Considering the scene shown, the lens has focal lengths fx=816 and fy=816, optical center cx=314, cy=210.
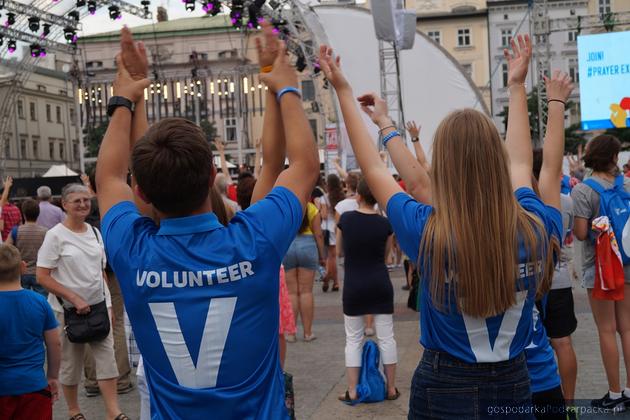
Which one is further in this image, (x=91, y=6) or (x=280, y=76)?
(x=91, y=6)

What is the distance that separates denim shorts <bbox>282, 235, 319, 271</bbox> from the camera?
9.45m

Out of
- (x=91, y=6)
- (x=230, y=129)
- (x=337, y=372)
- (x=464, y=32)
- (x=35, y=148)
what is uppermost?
(x=464, y=32)

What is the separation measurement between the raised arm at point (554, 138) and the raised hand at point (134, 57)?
1.65m

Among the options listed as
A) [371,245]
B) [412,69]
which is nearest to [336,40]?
[412,69]

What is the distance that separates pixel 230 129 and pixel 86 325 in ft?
232

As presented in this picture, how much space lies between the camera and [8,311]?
468cm

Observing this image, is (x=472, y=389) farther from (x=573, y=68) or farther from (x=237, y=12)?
(x=573, y=68)

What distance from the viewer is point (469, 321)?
294cm

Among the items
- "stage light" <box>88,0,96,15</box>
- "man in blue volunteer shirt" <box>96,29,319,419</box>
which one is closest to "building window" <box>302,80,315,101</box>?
"stage light" <box>88,0,96,15</box>

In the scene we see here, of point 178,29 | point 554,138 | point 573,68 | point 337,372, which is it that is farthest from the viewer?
point 178,29

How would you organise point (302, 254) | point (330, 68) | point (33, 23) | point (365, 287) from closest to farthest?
point (330, 68), point (365, 287), point (302, 254), point (33, 23)

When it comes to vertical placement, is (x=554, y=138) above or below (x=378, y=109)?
below

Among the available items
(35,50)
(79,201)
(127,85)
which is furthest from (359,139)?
(35,50)

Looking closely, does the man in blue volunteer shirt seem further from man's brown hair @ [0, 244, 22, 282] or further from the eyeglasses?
the eyeglasses
